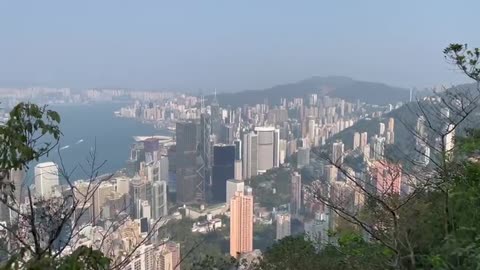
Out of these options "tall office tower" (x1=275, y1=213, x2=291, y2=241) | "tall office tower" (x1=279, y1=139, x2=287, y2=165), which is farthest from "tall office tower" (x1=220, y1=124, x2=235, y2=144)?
"tall office tower" (x1=275, y1=213, x2=291, y2=241)

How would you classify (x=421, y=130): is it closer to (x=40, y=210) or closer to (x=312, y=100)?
(x=40, y=210)

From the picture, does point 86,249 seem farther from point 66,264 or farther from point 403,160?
point 403,160

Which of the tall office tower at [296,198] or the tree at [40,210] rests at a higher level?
the tree at [40,210]

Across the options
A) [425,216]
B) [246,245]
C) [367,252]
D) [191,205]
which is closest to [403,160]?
[425,216]

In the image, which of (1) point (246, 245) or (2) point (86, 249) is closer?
(2) point (86, 249)

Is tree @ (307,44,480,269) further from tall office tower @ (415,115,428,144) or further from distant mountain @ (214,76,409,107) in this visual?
distant mountain @ (214,76,409,107)

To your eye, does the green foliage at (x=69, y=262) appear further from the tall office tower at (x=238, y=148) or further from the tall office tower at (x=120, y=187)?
the tall office tower at (x=238, y=148)

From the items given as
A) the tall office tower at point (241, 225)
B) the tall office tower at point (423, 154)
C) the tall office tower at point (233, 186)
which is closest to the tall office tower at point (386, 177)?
the tall office tower at point (423, 154)
